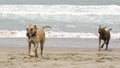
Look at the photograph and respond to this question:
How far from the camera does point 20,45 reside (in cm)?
1384

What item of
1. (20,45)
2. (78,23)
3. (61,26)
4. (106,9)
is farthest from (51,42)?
(106,9)

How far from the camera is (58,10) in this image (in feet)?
81.9

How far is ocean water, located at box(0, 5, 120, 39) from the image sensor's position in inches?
654

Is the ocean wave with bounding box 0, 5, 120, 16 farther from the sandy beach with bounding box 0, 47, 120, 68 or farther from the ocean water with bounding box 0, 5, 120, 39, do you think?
the sandy beach with bounding box 0, 47, 120, 68

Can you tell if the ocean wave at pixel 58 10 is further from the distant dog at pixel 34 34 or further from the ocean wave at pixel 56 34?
the distant dog at pixel 34 34

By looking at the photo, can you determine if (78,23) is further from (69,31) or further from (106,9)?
(106,9)

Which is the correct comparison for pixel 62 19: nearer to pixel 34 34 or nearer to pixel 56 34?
pixel 56 34

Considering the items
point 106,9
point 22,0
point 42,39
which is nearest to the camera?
point 42,39

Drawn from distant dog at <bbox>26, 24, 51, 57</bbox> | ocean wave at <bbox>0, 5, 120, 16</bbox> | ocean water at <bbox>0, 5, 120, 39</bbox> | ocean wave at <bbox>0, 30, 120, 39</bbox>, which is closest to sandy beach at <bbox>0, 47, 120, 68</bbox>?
distant dog at <bbox>26, 24, 51, 57</bbox>

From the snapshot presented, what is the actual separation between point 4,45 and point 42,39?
10.8ft

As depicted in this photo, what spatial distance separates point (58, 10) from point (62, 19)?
3960 mm

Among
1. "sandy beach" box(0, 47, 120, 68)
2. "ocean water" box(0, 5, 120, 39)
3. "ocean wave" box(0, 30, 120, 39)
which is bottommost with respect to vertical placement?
"sandy beach" box(0, 47, 120, 68)

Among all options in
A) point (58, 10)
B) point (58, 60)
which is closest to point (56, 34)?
point (58, 60)

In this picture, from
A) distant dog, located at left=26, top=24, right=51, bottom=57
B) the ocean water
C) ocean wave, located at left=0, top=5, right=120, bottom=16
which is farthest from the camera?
ocean wave, located at left=0, top=5, right=120, bottom=16
